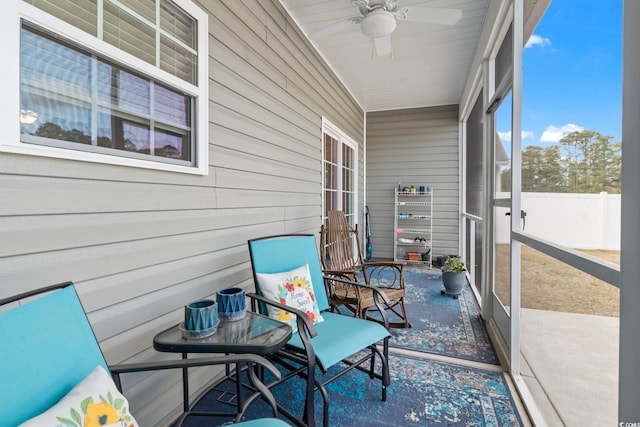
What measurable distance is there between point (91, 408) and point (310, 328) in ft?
2.88

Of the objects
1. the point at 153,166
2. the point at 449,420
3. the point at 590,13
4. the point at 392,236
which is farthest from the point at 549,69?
the point at 392,236

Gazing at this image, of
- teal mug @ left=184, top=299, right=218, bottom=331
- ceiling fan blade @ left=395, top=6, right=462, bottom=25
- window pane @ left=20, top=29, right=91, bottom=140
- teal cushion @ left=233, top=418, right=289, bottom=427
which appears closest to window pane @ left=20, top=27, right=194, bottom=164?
window pane @ left=20, top=29, right=91, bottom=140

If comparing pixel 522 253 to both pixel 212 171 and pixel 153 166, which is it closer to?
pixel 212 171

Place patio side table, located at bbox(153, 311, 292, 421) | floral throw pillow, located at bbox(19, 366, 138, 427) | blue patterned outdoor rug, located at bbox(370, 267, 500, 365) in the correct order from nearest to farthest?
floral throw pillow, located at bbox(19, 366, 138, 427), patio side table, located at bbox(153, 311, 292, 421), blue patterned outdoor rug, located at bbox(370, 267, 500, 365)

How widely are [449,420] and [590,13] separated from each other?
81.5 inches

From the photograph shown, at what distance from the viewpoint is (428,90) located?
5191 mm

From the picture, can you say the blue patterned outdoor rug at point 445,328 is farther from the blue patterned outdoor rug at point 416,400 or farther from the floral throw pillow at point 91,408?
the floral throw pillow at point 91,408

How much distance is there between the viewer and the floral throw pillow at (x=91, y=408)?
2.70ft

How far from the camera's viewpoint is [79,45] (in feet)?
4.20

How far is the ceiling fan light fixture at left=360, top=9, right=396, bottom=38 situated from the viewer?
2.46m

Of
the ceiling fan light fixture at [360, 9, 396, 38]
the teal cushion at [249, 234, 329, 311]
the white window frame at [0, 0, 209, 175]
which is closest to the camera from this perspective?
A: the white window frame at [0, 0, 209, 175]

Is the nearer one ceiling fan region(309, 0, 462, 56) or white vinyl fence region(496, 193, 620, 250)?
white vinyl fence region(496, 193, 620, 250)

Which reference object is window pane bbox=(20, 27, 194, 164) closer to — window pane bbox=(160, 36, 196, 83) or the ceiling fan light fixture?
window pane bbox=(160, 36, 196, 83)

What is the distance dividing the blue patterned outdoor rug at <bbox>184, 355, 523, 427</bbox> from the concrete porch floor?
0.69 feet
